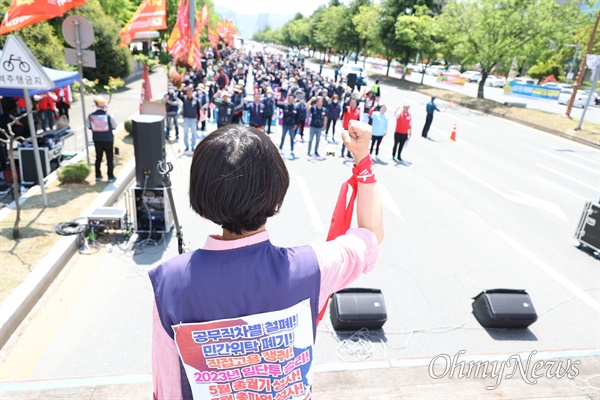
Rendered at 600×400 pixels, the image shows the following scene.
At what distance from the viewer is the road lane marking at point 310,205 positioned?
8.15 metres

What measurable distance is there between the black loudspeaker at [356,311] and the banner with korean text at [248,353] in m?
3.47

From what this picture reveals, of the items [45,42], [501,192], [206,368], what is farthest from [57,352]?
[45,42]

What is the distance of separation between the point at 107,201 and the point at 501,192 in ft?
32.1

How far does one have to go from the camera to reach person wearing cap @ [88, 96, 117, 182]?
29.0 feet

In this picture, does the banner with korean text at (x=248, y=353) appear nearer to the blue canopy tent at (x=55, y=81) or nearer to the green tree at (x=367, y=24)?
the blue canopy tent at (x=55, y=81)

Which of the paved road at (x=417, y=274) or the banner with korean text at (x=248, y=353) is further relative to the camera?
the paved road at (x=417, y=274)

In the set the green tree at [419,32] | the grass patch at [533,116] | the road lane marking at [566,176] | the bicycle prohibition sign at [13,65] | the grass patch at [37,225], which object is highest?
the green tree at [419,32]

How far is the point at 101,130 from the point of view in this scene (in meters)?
8.90

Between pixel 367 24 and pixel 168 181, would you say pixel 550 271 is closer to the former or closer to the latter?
pixel 168 181

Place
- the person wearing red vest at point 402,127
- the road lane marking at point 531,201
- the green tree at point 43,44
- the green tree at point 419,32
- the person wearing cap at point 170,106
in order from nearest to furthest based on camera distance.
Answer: the road lane marking at point 531,201
the person wearing red vest at point 402,127
the person wearing cap at point 170,106
the green tree at point 43,44
the green tree at point 419,32

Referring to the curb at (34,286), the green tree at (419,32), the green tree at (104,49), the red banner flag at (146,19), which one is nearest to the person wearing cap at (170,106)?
the red banner flag at (146,19)

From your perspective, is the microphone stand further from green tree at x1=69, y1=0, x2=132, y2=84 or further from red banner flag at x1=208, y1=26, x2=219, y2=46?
red banner flag at x1=208, y1=26, x2=219, y2=46

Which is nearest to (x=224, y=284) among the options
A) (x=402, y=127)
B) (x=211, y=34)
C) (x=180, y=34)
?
(x=402, y=127)

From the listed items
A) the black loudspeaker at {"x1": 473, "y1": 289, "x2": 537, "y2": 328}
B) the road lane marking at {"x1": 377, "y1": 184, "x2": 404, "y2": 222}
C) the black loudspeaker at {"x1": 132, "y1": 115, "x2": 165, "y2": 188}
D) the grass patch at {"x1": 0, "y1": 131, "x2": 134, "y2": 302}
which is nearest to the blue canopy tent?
the grass patch at {"x1": 0, "y1": 131, "x2": 134, "y2": 302}
